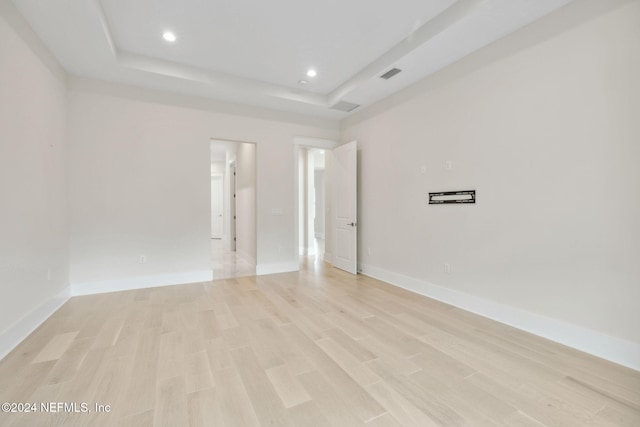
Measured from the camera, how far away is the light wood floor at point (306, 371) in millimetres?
1562

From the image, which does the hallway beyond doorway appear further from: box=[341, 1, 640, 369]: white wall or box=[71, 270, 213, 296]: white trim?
box=[341, 1, 640, 369]: white wall

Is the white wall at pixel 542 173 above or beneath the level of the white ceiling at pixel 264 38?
beneath

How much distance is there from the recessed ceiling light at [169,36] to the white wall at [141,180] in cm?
119

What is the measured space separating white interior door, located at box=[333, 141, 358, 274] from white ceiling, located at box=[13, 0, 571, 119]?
1217 millimetres

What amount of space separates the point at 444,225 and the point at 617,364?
1.88 metres

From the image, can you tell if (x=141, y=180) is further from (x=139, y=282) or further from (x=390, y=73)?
(x=390, y=73)

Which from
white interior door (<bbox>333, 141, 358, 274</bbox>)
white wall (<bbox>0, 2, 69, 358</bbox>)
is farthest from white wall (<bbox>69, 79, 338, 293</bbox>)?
white interior door (<bbox>333, 141, 358, 274</bbox>)

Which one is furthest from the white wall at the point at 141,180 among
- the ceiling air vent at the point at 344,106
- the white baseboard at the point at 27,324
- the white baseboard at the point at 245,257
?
the ceiling air vent at the point at 344,106

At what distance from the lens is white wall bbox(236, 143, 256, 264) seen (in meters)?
5.27

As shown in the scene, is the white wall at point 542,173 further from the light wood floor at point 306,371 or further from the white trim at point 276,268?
the white trim at point 276,268

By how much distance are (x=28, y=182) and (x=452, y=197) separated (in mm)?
4631

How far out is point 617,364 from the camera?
6.82 feet

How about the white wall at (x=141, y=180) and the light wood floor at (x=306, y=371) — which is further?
the white wall at (x=141, y=180)

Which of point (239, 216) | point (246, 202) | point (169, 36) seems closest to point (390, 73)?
point (169, 36)
